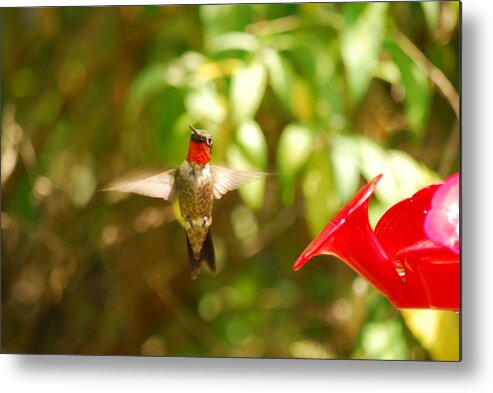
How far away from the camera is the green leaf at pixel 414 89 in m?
1.90

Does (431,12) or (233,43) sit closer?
(431,12)

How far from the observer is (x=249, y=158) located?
196 centimetres

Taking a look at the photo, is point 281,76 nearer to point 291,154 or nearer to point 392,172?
point 291,154

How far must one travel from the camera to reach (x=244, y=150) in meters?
1.95

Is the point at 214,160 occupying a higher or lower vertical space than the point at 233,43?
lower

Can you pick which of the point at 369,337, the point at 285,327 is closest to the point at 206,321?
the point at 285,327

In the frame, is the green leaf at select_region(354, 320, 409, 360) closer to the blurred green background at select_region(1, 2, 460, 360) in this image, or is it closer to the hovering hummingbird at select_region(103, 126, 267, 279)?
the blurred green background at select_region(1, 2, 460, 360)

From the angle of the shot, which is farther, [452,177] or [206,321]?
[206,321]

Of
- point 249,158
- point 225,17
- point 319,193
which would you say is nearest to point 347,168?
point 319,193

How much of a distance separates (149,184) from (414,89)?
2.05 ft

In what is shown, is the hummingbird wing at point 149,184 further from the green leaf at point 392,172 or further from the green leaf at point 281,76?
the green leaf at point 392,172

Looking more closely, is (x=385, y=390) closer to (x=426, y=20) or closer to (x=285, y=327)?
(x=285, y=327)

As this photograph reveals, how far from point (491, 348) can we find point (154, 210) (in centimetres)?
80

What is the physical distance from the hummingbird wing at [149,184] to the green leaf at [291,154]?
246 mm
